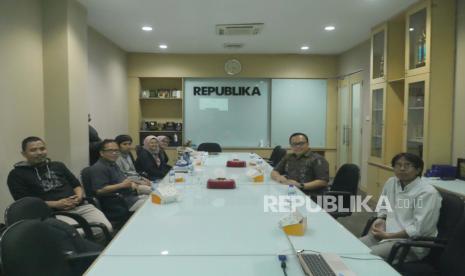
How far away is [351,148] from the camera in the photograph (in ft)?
23.5

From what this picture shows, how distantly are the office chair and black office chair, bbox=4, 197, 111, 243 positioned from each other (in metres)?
0.56

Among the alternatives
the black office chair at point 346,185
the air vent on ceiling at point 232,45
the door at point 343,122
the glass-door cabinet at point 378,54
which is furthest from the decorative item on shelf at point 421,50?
the air vent on ceiling at point 232,45

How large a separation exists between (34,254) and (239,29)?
457 centimetres

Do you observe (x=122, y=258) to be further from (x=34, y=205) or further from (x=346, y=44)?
(x=346, y=44)

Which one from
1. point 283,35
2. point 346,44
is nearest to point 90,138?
point 283,35

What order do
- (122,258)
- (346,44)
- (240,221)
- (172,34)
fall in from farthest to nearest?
(346,44), (172,34), (240,221), (122,258)

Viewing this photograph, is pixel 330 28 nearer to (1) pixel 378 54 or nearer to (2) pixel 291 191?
(1) pixel 378 54

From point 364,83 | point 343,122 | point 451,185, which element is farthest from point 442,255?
point 343,122

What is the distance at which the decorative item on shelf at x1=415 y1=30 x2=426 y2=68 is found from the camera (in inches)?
167

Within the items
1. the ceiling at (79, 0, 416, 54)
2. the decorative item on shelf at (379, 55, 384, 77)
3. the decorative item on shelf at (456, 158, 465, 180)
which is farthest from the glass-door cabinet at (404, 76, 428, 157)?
the ceiling at (79, 0, 416, 54)

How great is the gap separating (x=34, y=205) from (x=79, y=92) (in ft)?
7.84

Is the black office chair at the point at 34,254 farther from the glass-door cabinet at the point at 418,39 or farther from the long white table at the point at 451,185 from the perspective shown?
the glass-door cabinet at the point at 418,39

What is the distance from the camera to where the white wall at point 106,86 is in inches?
220

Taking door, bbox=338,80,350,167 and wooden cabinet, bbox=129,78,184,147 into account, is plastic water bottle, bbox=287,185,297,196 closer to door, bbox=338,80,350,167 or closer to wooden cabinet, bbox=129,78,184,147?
door, bbox=338,80,350,167
